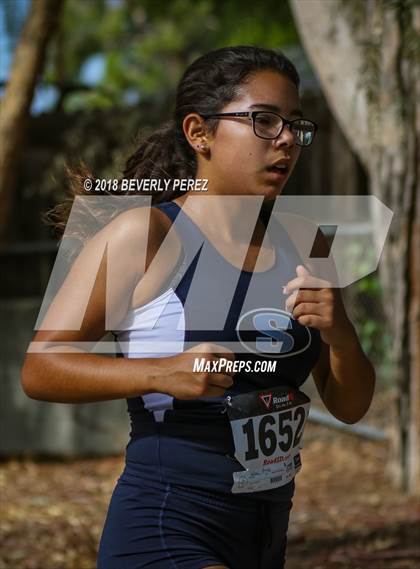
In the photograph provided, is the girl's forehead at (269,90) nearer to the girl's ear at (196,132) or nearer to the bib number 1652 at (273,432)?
the girl's ear at (196,132)

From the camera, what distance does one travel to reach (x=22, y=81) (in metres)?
6.47

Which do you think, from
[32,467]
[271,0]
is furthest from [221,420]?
[271,0]

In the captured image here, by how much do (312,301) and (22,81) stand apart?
4601mm

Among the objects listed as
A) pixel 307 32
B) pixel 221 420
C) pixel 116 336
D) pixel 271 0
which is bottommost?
pixel 221 420

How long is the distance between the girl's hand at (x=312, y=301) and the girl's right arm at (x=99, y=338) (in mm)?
183

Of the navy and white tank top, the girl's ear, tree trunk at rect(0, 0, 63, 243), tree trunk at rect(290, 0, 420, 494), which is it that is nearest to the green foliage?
tree trunk at rect(0, 0, 63, 243)

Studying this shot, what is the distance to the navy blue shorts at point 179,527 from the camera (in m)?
2.33

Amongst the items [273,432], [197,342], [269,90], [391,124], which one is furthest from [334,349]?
[391,124]

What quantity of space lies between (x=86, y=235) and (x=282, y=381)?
0.61m

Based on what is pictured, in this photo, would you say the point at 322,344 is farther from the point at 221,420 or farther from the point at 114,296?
the point at 114,296

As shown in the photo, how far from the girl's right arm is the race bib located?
212 millimetres

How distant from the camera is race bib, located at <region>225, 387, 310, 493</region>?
7.79 ft

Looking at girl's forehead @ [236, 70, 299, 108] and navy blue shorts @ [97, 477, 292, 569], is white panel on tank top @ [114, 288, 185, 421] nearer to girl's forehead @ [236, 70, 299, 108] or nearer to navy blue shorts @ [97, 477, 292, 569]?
navy blue shorts @ [97, 477, 292, 569]

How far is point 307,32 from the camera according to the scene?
602cm
